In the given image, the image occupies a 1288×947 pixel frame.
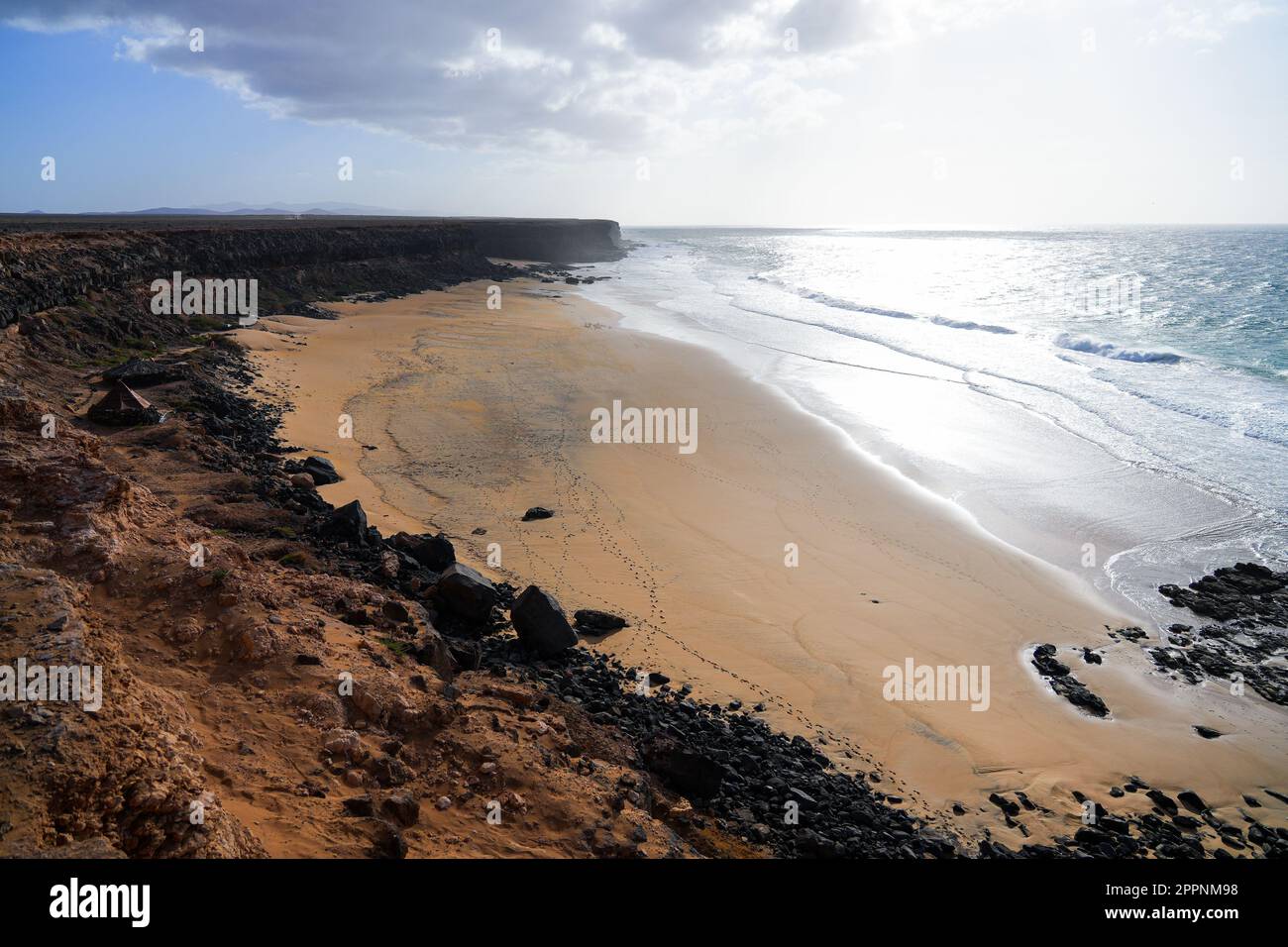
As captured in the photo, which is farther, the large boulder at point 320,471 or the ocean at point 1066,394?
the ocean at point 1066,394

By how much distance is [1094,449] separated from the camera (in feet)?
63.5

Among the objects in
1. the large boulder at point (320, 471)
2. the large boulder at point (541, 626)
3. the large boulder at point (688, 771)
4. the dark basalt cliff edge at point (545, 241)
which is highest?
the dark basalt cliff edge at point (545, 241)

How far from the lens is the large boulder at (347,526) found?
1062cm

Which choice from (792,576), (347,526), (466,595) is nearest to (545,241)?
(792,576)

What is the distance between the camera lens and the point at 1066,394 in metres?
25.3

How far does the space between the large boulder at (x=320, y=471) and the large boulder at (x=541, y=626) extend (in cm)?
676

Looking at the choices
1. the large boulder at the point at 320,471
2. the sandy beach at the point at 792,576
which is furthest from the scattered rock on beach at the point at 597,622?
the large boulder at the point at 320,471

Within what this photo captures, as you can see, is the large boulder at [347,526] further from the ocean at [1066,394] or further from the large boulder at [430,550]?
the ocean at [1066,394]

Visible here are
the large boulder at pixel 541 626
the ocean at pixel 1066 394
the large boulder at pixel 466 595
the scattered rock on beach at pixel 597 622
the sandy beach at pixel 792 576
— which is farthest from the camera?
the ocean at pixel 1066 394

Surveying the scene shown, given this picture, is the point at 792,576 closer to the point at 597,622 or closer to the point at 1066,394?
the point at 597,622

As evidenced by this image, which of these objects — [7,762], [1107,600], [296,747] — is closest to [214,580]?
[296,747]

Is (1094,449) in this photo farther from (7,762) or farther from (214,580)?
(7,762)

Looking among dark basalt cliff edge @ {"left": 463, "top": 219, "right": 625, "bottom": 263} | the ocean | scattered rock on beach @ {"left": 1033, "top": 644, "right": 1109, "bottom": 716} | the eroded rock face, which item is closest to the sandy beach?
scattered rock on beach @ {"left": 1033, "top": 644, "right": 1109, "bottom": 716}

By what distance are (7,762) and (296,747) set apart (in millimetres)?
2023
